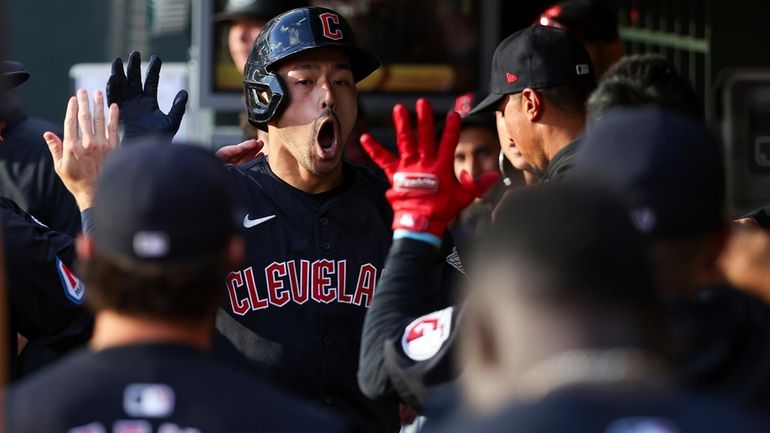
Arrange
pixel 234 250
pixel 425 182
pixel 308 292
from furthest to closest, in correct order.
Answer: pixel 308 292, pixel 425 182, pixel 234 250

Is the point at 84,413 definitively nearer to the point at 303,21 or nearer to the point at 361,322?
the point at 361,322

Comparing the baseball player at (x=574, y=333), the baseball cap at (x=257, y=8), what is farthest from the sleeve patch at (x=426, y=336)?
the baseball cap at (x=257, y=8)

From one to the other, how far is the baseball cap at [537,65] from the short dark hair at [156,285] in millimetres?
2230

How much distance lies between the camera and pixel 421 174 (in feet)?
11.7

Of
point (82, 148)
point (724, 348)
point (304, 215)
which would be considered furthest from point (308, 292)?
point (724, 348)

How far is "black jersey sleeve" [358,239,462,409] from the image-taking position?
3.35 meters

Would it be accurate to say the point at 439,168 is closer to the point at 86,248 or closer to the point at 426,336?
the point at 426,336

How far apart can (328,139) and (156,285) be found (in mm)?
2229

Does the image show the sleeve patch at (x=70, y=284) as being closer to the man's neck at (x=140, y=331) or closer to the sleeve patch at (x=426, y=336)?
the sleeve patch at (x=426, y=336)

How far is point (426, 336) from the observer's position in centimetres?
338

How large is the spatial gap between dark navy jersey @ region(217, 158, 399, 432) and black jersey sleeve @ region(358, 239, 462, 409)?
921mm

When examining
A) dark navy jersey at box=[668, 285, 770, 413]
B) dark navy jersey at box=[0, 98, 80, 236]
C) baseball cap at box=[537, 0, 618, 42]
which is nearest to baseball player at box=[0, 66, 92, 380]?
dark navy jersey at box=[0, 98, 80, 236]

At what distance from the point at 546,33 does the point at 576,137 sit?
44 centimetres

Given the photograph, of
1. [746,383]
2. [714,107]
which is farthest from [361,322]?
[714,107]
